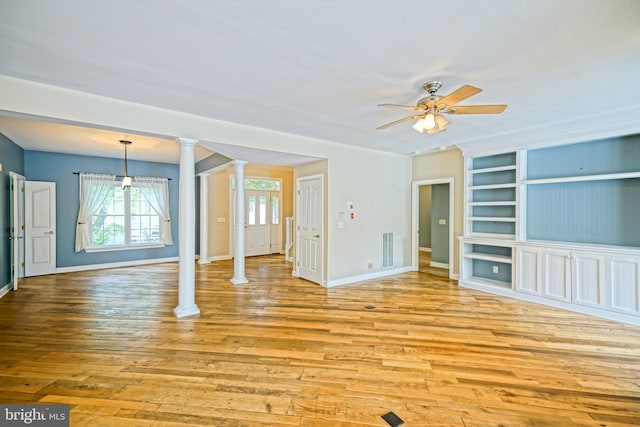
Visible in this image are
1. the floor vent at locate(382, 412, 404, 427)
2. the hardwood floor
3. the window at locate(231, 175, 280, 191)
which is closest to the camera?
the floor vent at locate(382, 412, 404, 427)

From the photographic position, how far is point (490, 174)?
524 centimetres

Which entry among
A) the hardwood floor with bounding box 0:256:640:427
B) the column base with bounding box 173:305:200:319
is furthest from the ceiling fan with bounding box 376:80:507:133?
the column base with bounding box 173:305:200:319

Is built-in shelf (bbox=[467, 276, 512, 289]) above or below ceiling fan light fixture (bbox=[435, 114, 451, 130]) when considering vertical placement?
below

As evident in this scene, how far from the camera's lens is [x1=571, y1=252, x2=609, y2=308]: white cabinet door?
12.3 ft

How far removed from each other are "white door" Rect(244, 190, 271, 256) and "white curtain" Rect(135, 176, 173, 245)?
2.13 metres

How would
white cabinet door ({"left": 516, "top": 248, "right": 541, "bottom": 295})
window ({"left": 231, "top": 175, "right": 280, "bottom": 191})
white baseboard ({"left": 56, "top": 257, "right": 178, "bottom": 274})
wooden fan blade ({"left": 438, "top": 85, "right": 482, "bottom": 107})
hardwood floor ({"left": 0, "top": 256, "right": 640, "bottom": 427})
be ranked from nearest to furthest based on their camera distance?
hardwood floor ({"left": 0, "top": 256, "right": 640, "bottom": 427})
wooden fan blade ({"left": 438, "top": 85, "right": 482, "bottom": 107})
white cabinet door ({"left": 516, "top": 248, "right": 541, "bottom": 295})
white baseboard ({"left": 56, "top": 257, "right": 178, "bottom": 274})
window ({"left": 231, "top": 175, "right": 280, "bottom": 191})

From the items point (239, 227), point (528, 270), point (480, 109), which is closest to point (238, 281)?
point (239, 227)

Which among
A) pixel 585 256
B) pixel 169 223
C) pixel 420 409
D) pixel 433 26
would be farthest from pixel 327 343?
pixel 169 223

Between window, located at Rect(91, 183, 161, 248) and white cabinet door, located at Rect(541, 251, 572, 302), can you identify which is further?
window, located at Rect(91, 183, 161, 248)

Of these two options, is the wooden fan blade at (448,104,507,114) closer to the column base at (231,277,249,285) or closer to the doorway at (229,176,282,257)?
the column base at (231,277,249,285)

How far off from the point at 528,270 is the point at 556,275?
0.35m

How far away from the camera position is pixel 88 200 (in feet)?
21.4

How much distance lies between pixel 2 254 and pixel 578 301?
906 centimetres

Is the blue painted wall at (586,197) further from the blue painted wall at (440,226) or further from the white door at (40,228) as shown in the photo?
the white door at (40,228)
